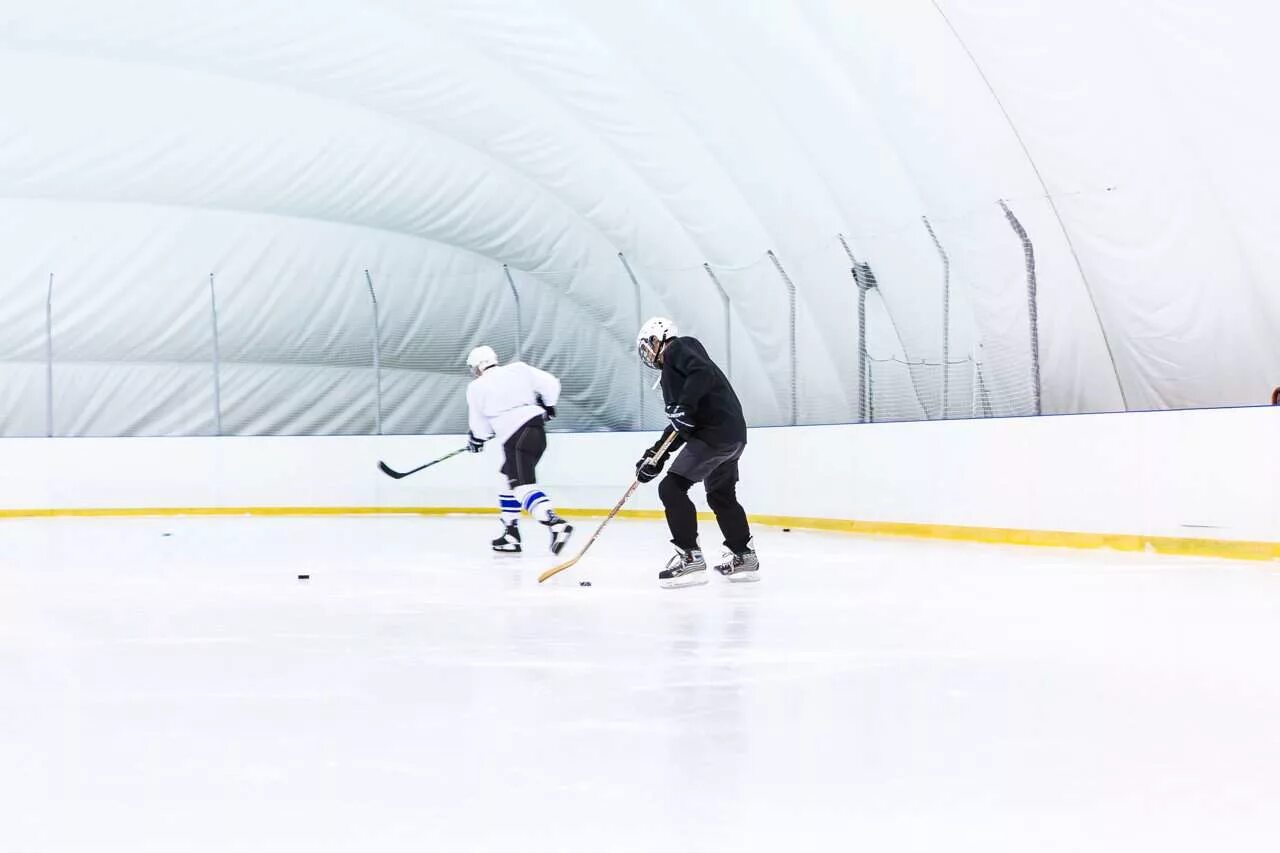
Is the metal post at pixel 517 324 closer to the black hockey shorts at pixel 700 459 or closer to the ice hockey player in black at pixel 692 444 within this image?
the ice hockey player in black at pixel 692 444

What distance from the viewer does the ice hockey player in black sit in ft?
24.1

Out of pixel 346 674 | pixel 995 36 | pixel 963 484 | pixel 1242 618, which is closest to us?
pixel 346 674

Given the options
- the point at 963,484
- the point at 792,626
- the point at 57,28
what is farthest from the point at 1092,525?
the point at 57,28

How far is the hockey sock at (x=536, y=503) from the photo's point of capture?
936 centimetres

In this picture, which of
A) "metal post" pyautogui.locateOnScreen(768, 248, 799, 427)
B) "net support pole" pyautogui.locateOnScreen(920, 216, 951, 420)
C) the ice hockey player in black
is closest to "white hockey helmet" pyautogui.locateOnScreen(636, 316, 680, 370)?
the ice hockey player in black

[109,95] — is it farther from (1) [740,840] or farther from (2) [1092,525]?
(1) [740,840]

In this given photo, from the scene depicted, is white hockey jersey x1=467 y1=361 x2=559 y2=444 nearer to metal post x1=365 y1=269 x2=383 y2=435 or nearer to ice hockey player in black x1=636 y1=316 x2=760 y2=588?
ice hockey player in black x1=636 y1=316 x2=760 y2=588

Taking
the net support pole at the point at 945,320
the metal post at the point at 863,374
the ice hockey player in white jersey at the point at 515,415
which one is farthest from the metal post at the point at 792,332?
the ice hockey player in white jersey at the point at 515,415

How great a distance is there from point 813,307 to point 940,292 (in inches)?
68.3

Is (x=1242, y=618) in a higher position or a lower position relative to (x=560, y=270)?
lower

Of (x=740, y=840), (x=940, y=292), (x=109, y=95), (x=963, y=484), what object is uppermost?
(x=109, y=95)

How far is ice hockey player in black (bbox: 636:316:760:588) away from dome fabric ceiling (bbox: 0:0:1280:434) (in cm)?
430

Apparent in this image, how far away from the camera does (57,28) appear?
634 inches

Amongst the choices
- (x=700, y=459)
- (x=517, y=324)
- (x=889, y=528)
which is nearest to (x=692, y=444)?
(x=700, y=459)
